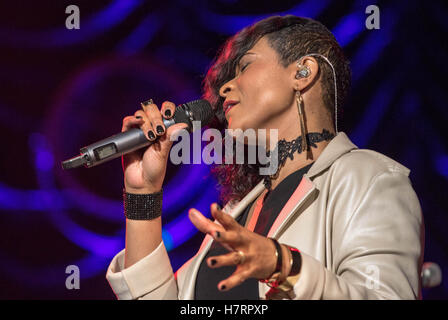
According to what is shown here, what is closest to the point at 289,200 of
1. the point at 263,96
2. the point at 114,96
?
the point at 263,96

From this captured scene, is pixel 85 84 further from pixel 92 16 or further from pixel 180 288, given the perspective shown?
pixel 180 288

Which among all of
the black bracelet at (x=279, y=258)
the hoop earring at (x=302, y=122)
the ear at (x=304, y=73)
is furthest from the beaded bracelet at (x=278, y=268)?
the ear at (x=304, y=73)

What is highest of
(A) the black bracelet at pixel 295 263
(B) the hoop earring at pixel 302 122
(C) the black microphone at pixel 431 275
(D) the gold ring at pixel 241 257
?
(B) the hoop earring at pixel 302 122

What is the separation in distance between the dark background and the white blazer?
109 cm

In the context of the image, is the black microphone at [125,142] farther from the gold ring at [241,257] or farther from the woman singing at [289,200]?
the gold ring at [241,257]

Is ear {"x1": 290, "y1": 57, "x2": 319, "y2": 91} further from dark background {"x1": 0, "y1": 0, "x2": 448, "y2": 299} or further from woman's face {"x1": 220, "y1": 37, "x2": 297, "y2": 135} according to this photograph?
dark background {"x1": 0, "y1": 0, "x2": 448, "y2": 299}

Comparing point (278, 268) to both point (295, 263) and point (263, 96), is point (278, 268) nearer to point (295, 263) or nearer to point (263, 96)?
point (295, 263)

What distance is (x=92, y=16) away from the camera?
246 centimetres

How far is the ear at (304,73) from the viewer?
1.52 metres

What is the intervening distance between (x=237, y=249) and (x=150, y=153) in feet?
2.77

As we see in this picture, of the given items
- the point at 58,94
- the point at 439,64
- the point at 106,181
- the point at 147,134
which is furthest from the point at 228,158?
the point at 439,64

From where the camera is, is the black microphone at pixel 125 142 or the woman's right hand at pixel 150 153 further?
the woman's right hand at pixel 150 153

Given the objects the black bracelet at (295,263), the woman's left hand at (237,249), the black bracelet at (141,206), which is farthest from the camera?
the black bracelet at (141,206)

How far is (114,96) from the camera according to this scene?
8.29 ft
